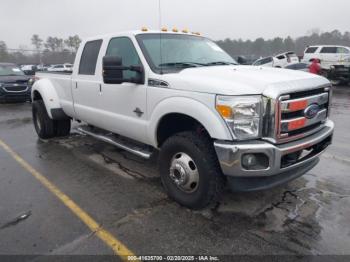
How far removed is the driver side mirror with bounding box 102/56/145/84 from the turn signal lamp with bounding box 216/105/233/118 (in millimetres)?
1239

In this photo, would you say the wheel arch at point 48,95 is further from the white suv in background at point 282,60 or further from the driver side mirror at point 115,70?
the white suv in background at point 282,60

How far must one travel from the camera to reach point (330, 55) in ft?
69.0

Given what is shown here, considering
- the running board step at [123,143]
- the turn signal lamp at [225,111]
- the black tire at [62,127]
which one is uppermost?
the turn signal lamp at [225,111]

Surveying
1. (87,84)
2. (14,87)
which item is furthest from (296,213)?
(14,87)

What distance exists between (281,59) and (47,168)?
73.6 feet

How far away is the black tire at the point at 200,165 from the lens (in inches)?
128

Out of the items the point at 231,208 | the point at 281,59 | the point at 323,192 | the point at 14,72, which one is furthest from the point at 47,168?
the point at 281,59

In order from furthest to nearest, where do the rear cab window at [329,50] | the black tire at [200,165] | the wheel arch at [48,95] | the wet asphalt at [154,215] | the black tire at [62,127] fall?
the rear cab window at [329,50]
the black tire at [62,127]
the wheel arch at [48,95]
the black tire at [200,165]
the wet asphalt at [154,215]

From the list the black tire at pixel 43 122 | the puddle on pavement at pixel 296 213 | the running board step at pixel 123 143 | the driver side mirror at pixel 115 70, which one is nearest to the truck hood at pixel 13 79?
the black tire at pixel 43 122

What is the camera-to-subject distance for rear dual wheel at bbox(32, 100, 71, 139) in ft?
21.4

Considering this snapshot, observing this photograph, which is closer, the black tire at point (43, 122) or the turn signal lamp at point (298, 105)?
the turn signal lamp at point (298, 105)

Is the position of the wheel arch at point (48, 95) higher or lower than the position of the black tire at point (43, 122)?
higher

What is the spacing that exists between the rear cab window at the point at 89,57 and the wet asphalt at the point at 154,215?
4.92ft

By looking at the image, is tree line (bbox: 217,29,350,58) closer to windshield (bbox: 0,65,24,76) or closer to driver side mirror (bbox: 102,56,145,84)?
windshield (bbox: 0,65,24,76)
